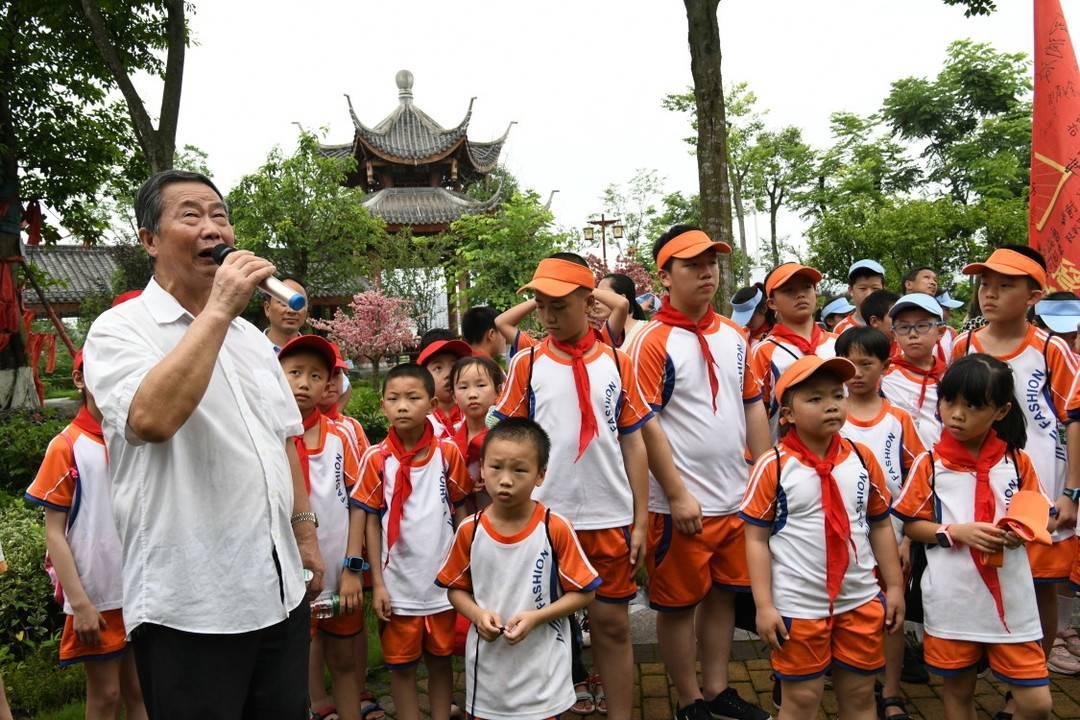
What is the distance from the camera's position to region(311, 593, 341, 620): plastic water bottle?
302 cm

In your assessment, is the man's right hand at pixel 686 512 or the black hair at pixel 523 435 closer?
the black hair at pixel 523 435

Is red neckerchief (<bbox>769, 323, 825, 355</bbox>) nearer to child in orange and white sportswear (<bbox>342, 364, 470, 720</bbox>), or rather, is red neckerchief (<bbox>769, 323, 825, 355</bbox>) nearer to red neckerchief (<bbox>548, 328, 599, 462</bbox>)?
red neckerchief (<bbox>548, 328, 599, 462</bbox>)

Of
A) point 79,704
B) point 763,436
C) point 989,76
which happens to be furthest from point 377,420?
point 989,76

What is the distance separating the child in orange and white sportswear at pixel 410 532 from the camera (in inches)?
119

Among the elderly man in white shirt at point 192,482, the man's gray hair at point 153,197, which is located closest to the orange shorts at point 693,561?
the elderly man in white shirt at point 192,482

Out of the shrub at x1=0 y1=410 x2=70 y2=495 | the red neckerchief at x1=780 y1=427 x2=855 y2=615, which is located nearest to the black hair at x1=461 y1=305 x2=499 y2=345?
the red neckerchief at x1=780 y1=427 x2=855 y2=615

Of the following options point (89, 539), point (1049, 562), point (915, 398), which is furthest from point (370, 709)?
point (915, 398)

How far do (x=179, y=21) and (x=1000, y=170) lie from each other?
21431 mm

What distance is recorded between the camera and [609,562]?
302cm

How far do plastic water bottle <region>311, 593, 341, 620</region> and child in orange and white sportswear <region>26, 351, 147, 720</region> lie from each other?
2.31 ft

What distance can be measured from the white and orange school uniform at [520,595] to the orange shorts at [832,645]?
73 cm

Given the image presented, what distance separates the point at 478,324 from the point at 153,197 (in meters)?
2.56

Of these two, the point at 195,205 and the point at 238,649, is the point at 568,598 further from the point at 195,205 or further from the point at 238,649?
the point at 195,205

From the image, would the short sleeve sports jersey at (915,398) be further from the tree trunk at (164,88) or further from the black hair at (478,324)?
the tree trunk at (164,88)
